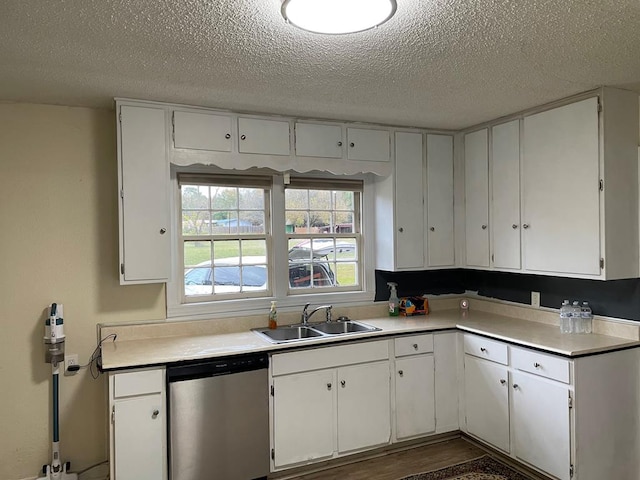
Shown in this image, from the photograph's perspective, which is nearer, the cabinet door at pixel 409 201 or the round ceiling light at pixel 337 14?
the round ceiling light at pixel 337 14

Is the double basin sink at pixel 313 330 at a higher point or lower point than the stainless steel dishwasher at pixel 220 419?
higher

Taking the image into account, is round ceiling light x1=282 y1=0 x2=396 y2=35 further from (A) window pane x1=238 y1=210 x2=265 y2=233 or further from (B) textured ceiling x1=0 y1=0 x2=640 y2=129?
(A) window pane x1=238 y1=210 x2=265 y2=233

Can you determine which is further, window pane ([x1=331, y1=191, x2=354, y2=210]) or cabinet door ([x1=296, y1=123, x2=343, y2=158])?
window pane ([x1=331, y1=191, x2=354, y2=210])

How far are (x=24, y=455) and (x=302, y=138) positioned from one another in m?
2.73

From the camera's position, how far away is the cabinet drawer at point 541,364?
277cm

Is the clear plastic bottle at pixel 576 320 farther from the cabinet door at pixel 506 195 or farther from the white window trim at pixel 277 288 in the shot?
the white window trim at pixel 277 288

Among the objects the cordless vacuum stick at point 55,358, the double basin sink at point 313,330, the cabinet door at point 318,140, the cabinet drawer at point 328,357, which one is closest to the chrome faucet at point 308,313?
the double basin sink at point 313,330

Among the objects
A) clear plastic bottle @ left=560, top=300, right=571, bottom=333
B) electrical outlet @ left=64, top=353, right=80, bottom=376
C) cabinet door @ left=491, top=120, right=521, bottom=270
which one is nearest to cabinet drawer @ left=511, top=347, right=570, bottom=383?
clear plastic bottle @ left=560, top=300, right=571, bottom=333

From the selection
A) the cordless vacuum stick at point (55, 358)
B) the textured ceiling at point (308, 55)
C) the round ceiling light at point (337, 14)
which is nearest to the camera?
the round ceiling light at point (337, 14)

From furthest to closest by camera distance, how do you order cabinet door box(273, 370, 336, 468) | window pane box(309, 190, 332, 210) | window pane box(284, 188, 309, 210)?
1. window pane box(309, 190, 332, 210)
2. window pane box(284, 188, 309, 210)
3. cabinet door box(273, 370, 336, 468)

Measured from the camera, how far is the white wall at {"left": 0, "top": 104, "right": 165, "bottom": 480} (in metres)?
2.94

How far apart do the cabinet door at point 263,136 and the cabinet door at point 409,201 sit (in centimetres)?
97

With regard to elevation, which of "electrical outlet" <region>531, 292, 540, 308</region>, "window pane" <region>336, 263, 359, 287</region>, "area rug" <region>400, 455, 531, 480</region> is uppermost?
"window pane" <region>336, 263, 359, 287</region>

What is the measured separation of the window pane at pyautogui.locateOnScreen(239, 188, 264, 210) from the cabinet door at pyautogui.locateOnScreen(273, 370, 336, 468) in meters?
1.31
